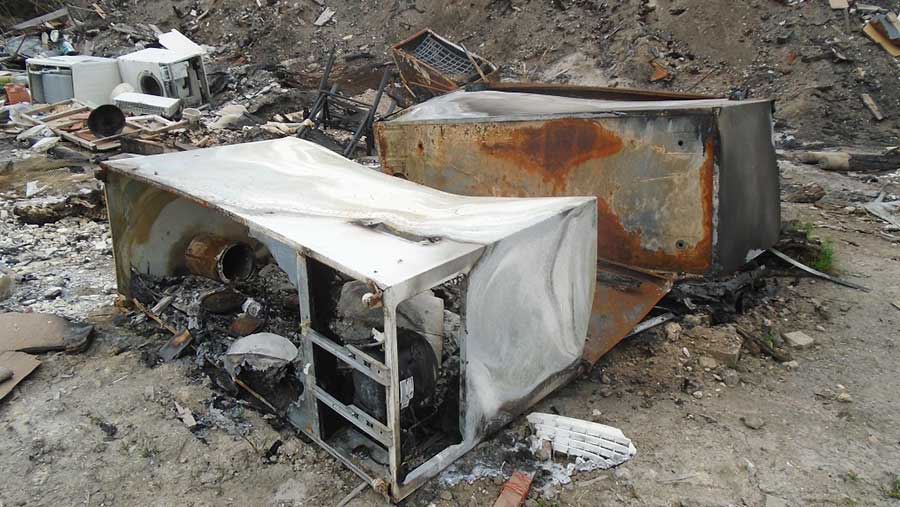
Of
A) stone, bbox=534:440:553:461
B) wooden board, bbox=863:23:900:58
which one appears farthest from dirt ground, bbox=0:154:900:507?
wooden board, bbox=863:23:900:58

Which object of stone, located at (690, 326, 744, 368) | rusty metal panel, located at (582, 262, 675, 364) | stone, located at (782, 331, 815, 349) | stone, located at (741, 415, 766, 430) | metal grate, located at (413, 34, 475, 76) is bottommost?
stone, located at (741, 415, 766, 430)

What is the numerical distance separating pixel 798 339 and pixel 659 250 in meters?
0.95

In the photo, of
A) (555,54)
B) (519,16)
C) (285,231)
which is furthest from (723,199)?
(519,16)

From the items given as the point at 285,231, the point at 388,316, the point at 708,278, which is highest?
the point at 285,231

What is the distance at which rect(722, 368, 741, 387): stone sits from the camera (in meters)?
3.28

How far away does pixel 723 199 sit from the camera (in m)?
3.40

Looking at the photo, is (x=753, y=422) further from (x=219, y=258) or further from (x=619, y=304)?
(x=219, y=258)

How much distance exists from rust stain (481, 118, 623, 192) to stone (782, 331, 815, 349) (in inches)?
58.1

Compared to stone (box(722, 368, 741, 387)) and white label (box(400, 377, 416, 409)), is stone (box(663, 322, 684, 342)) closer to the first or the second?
stone (box(722, 368, 741, 387))

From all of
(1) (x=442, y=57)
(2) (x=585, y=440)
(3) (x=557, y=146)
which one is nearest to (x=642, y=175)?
(3) (x=557, y=146)

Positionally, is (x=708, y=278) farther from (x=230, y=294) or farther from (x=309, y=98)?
(x=309, y=98)

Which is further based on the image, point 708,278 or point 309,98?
point 309,98

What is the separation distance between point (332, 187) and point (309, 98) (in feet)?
26.0

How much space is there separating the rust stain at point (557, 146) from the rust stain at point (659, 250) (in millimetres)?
297
